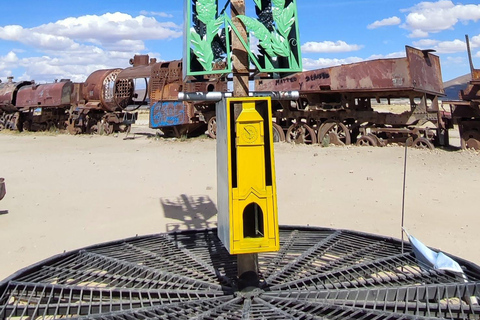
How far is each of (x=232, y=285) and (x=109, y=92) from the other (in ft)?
59.6

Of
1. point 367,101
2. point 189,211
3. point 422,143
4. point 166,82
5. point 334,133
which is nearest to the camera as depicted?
point 189,211

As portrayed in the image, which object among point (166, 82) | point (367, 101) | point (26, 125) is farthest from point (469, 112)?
point (26, 125)

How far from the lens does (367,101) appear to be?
13781 mm

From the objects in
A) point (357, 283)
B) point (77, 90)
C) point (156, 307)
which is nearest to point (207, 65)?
point (156, 307)

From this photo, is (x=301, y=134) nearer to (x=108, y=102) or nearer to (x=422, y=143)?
(x=422, y=143)

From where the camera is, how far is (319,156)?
11.3 m

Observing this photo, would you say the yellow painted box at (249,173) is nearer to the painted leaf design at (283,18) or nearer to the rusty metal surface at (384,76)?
the painted leaf design at (283,18)

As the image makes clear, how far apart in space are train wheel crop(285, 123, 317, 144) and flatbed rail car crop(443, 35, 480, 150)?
3.86m

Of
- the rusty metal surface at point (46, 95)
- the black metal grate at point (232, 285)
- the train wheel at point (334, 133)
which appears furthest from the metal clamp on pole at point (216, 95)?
the rusty metal surface at point (46, 95)

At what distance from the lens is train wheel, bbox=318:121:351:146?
1330 centimetres

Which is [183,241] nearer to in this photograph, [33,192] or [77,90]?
[33,192]

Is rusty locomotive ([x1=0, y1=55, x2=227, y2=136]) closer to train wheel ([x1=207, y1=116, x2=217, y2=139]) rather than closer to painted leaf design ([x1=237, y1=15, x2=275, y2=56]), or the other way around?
train wheel ([x1=207, y1=116, x2=217, y2=139])

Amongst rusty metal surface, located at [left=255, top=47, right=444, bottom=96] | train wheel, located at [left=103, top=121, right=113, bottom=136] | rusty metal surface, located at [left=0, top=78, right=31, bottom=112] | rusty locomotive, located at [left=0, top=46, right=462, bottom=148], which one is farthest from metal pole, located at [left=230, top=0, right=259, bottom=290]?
rusty metal surface, located at [left=0, top=78, right=31, bottom=112]

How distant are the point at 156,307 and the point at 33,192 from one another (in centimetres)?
573
